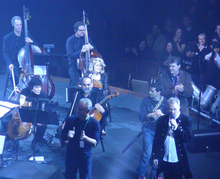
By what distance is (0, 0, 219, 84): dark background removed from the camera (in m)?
10.5

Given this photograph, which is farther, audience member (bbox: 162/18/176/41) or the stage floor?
audience member (bbox: 162/18/176/41)

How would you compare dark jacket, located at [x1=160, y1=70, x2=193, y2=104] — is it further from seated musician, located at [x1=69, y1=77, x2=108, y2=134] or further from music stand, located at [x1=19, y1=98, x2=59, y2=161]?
music stand, located at [x1=19, y1=98, x2=59, y2=161]

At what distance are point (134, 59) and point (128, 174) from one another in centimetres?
524

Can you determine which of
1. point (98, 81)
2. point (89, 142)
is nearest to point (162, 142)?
point (89, 142)

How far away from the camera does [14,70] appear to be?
8.12m

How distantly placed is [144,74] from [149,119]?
471 cm

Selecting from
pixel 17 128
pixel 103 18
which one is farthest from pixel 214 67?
pixel 17 128

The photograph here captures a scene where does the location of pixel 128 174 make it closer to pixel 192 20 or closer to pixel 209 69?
pixel 209 69

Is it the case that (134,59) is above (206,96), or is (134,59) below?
above

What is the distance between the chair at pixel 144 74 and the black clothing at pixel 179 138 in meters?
5.09

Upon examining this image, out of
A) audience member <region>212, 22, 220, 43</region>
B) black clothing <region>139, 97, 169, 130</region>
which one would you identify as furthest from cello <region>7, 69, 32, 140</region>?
audience member <region>212, 22, 220, 43</region>

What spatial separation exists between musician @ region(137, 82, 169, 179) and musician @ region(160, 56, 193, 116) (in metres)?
0.69

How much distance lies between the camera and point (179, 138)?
425cm

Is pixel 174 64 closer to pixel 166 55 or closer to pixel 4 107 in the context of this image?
pixel 4 107
